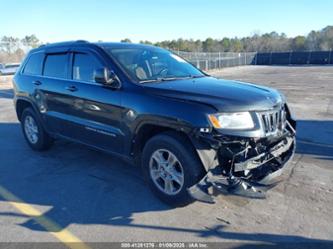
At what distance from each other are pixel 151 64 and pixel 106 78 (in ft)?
2.68

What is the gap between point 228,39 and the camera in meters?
93.0

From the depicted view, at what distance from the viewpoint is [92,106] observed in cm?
462

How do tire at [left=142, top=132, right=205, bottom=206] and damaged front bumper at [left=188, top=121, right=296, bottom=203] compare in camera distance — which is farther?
tire at [left=142, top=132, right=205, bottom=206]

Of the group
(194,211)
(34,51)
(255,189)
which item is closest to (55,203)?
(194,211)

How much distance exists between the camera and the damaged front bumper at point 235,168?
136 inches

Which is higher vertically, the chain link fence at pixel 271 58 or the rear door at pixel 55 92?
the rear door at pixel 55 92

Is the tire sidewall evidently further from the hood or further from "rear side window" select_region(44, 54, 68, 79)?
the hood

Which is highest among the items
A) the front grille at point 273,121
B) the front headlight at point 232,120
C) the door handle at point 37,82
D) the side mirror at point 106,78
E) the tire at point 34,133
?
the side mirror at point 106,78

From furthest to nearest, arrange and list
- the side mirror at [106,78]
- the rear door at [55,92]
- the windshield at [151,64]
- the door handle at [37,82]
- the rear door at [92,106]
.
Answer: the door handle at [37,82] < the rear door at [55,92] < the windshield at [151,64] < the rear door at [92,106] < the side mirror at [106,78]

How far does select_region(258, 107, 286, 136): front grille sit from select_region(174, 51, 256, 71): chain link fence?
22.6 meters

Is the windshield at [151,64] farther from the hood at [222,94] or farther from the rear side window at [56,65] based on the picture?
the rear side window at [56,65]

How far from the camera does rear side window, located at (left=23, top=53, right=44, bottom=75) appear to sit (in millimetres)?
Answer: 5969

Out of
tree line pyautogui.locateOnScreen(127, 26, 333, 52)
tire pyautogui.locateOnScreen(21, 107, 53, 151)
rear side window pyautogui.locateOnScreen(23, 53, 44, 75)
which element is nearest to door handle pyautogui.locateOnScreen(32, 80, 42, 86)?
rear side window pyautogui.locateOnScreen(23, 53, 44, 75)

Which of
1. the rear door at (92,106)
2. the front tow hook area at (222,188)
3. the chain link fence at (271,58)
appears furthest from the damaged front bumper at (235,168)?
the chain link fence at (271,58)
